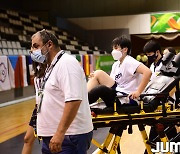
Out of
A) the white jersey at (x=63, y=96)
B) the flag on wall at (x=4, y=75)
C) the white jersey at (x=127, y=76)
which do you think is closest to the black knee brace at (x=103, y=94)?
the white jersey at (x=127, y=76)

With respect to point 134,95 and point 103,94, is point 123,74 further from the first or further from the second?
point 103,94

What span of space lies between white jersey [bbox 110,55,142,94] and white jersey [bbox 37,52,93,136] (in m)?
1.70

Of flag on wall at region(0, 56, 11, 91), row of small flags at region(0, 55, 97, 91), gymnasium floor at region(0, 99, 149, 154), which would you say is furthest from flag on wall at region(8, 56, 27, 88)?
gymnasium floor at region(0, 99, 149, 154)

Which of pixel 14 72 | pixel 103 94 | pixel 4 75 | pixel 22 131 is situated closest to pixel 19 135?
pixel 22 131

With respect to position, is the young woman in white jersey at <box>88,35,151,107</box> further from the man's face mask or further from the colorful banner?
the colorful banner

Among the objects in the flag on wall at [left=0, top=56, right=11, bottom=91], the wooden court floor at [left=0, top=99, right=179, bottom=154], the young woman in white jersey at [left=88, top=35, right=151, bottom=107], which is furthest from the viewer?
the flag on wall at [left=0, top=56, right=11, bottom=91]

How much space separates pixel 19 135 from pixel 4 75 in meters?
3.69

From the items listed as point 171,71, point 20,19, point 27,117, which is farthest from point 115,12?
point 171,71

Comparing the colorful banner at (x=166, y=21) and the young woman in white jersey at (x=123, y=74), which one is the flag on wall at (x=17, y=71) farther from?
the colorful banner at (x=166, y=21)

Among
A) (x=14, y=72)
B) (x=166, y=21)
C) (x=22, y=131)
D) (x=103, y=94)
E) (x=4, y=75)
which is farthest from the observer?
(x=166, y=21)

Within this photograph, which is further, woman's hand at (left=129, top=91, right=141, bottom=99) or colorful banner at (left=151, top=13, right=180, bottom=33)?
colorful banner at (left=151, top=13, right=180, bottom=33)

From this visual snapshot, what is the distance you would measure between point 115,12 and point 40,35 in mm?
19395

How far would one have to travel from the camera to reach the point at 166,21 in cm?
1947

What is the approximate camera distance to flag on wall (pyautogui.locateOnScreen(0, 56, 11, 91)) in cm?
994
